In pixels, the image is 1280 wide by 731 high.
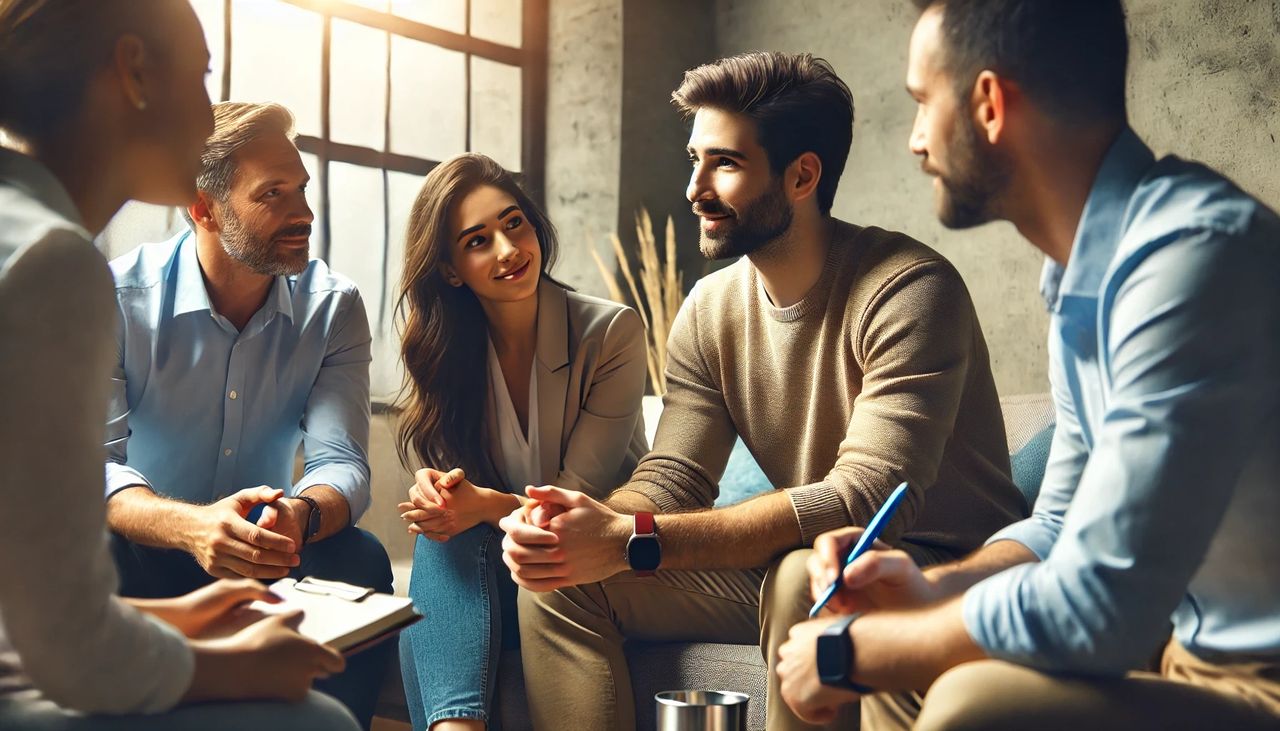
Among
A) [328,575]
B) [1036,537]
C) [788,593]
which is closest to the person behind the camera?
[1036,537]

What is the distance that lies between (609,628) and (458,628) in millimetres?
274

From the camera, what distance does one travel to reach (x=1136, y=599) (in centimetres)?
96

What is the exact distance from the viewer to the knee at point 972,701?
1004 millimetres

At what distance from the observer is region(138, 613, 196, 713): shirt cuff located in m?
0.97

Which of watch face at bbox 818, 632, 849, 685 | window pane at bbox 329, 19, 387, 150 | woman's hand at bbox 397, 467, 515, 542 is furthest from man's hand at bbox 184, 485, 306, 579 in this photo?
window pane at bbox 329, 19, 387, 150

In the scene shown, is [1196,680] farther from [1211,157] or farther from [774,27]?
[774,27]

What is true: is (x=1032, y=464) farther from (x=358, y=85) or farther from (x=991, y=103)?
(x=358, y=85)

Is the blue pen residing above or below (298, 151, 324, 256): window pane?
below

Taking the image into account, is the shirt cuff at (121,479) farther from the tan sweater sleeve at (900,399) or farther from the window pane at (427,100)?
the window pane at (427,100)

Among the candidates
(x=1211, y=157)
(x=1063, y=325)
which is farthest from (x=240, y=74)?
(x=1063, y=325)

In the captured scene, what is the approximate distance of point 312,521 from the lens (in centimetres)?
228

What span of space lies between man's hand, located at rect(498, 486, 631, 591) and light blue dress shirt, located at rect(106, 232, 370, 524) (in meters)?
0.66

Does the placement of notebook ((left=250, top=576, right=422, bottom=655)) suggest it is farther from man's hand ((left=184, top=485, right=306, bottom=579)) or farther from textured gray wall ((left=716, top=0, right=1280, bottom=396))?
textured gray wall ((left=716, top=0, right=1280, bottom=396))

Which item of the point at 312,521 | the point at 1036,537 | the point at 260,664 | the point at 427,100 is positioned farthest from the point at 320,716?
the point at 427,100
